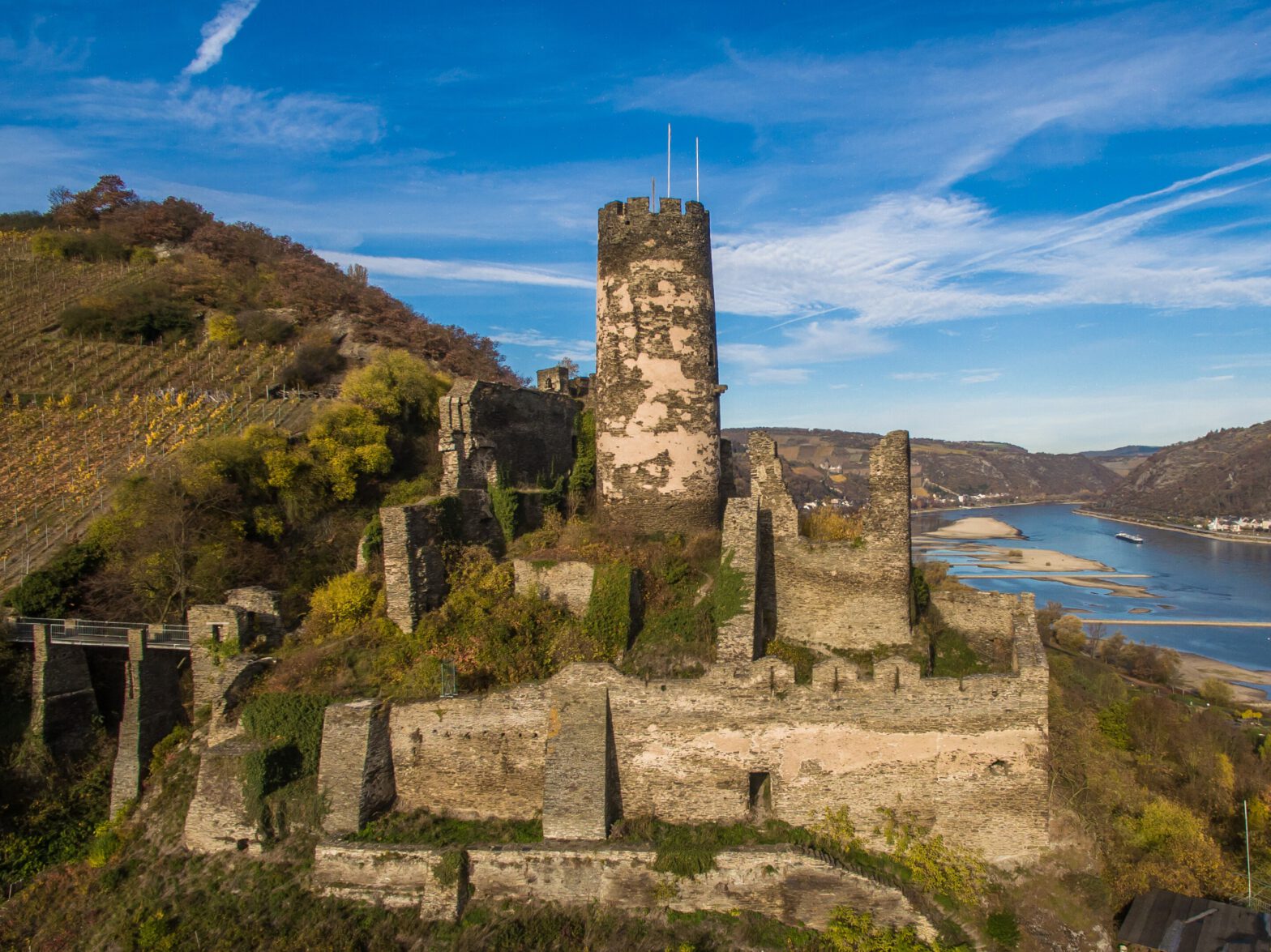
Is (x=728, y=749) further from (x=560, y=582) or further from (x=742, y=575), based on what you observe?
(x=560, y=582)

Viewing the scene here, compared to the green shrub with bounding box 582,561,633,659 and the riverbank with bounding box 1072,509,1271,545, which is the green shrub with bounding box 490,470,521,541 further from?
the riverbank with bounding box 1072,509,1271,545

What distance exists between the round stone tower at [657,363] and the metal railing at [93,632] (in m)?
9.25

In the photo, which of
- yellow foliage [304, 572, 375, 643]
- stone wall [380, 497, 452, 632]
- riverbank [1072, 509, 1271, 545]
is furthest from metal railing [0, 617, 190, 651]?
riverbank [1072, 509, 1271, 545]

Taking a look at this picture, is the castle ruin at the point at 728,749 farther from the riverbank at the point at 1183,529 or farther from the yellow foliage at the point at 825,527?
the riverbank at the point at 1183,529

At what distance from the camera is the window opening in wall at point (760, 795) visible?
39.5ft

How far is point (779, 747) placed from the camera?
11.8 m

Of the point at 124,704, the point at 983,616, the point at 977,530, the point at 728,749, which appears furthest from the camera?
the point at 977,530

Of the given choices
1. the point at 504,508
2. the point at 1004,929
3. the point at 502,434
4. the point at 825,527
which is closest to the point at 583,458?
the point at 502,434

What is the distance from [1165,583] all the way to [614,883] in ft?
282

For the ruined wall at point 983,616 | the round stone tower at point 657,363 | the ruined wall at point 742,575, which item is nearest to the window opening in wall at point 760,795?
the ruined wall at point 742,575

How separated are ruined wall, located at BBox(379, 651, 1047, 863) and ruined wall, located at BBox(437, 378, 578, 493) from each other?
619cm

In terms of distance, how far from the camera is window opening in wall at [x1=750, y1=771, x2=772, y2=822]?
12031 mm

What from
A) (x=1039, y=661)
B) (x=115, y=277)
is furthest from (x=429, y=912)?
(x=115, y=277)

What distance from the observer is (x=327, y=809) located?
12.2 m
